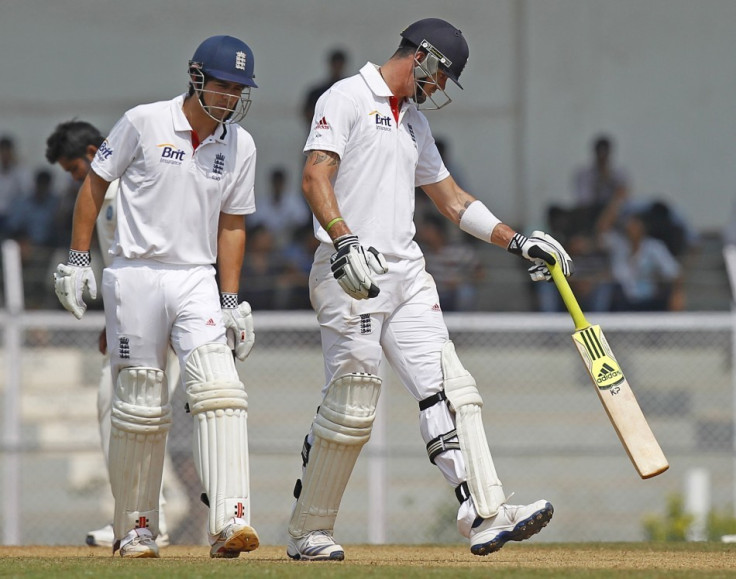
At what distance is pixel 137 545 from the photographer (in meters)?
6.11

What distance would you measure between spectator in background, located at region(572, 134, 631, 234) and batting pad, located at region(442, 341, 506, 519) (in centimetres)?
756

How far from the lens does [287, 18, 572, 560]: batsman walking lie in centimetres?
574

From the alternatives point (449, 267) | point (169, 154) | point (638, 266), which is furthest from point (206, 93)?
point (638, 266)

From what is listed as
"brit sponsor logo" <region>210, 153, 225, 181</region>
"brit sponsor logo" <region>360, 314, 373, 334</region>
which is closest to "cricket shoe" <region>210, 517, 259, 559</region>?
"brit sponsor logo" <region>360, 314, 373, 334</region>

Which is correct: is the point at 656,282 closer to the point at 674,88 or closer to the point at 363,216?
the point at 674,88

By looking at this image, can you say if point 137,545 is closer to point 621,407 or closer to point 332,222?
point 332,222

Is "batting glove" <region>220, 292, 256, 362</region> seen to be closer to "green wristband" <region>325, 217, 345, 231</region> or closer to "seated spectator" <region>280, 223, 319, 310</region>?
"green wristband" <region>325, 217, 345, 231</region>

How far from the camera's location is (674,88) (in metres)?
15.1

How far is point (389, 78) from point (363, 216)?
0.59 m

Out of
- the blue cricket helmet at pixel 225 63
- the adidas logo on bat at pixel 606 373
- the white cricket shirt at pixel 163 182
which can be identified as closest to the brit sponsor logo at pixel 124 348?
the white cricket shirt at pixel 163 182

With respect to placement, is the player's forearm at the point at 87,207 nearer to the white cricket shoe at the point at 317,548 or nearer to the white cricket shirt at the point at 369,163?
the white cricket shirt at the point at 369,163

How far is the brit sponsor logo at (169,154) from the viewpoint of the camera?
19.6 ft

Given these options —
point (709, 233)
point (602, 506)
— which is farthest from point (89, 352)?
point (709, 233)

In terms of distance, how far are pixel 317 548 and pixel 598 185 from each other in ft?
27.4
